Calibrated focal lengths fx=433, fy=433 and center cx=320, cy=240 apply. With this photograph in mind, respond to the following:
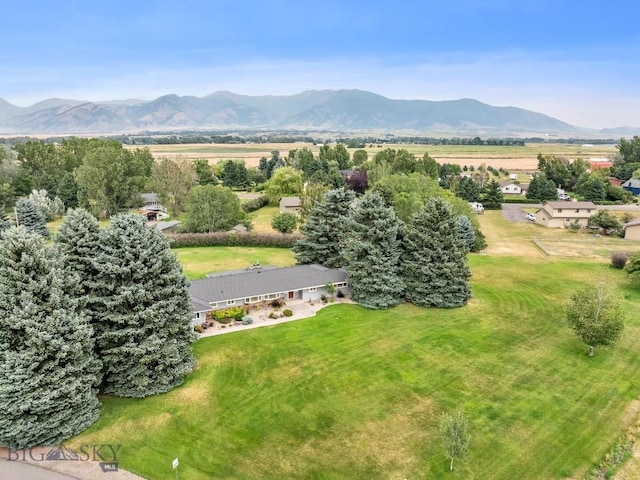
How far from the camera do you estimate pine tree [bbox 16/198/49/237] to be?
203ft

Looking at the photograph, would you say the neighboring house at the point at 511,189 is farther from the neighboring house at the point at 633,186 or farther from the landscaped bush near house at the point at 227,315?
the landscaped bush near house at the point at 227,315

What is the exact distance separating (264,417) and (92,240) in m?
13.7

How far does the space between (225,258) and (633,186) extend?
93562 mm

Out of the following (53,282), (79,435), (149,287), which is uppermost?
(53,282)

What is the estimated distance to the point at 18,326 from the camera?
19.3 metres

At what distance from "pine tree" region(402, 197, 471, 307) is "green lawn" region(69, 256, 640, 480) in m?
2.35

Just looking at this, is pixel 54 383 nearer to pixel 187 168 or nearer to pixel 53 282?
pixel 53 282

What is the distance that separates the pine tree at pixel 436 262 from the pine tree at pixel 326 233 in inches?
314

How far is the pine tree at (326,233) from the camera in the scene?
141 feet

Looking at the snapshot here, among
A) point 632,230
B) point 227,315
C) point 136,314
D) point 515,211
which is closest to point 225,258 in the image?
point 227,315

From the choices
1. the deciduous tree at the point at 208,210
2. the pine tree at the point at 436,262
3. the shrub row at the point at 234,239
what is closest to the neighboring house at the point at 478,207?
the shrub row at the point at 234,239

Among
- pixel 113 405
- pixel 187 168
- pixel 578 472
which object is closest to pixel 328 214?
pixel 113 405

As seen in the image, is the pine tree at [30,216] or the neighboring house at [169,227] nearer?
the pine tree at [30,216]

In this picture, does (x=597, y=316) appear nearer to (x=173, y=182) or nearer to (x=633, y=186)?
(x=173, y=182)
